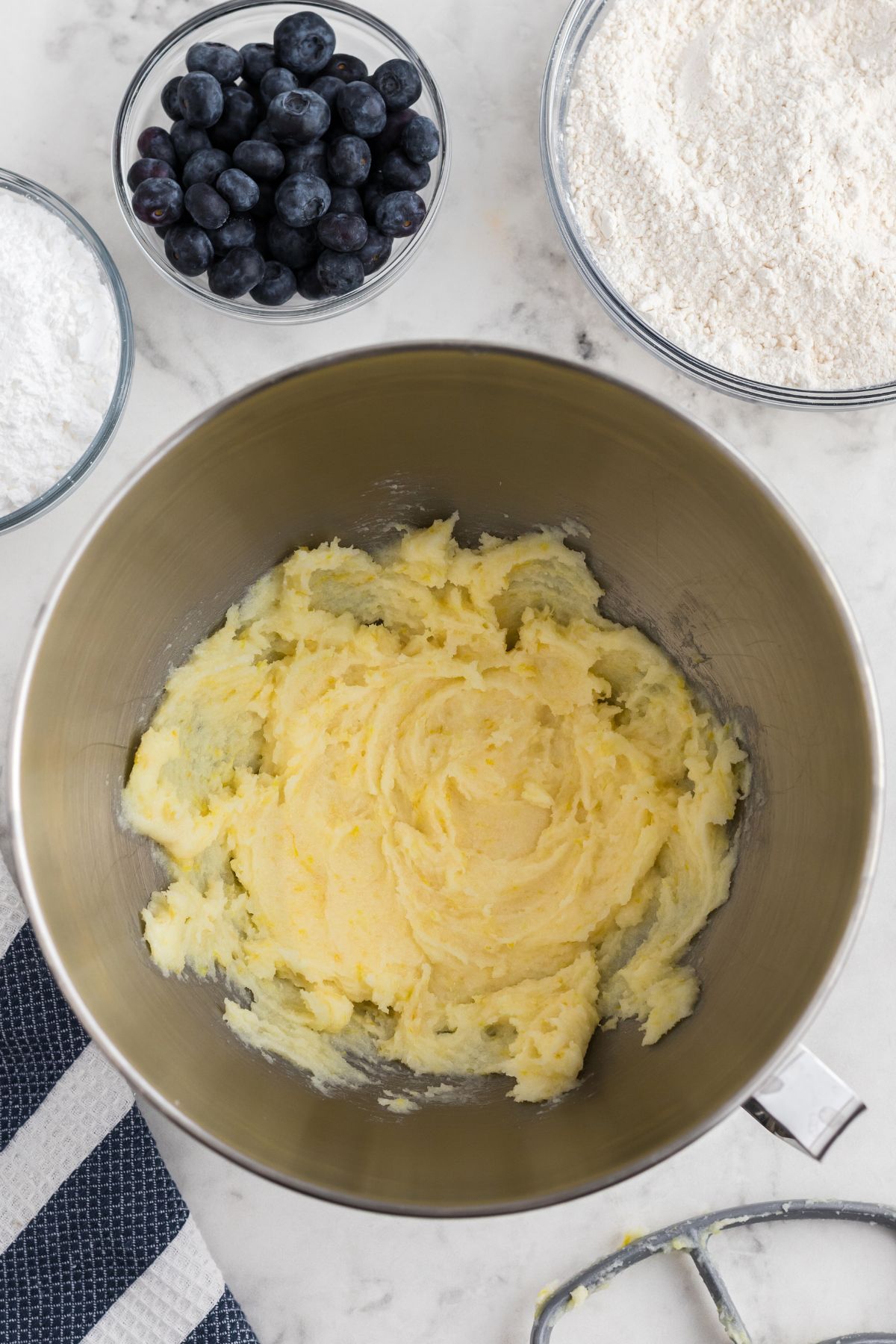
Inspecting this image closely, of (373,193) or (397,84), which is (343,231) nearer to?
(373,193)

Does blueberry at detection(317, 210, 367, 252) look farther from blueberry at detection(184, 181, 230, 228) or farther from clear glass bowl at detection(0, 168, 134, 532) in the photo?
clear glass bowl at detection(0, 168, 134, 532)

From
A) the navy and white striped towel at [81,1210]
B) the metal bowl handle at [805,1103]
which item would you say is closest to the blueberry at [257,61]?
the navy and white striped towel at [81,1210]

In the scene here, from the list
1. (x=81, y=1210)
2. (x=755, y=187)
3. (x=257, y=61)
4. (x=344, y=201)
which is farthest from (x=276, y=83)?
(x=81, y=1210)

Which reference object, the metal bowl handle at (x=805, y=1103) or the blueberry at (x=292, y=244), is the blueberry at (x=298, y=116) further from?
the metal bowl handle at (x=805, y=1103)

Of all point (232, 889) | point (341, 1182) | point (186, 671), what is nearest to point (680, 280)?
point (186, 671)

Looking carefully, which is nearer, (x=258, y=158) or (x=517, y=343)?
(x=258, y=158)

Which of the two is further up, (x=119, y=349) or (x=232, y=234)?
(x=232, y=234)

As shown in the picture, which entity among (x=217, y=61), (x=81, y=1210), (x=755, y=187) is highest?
(x=755, y=187)
